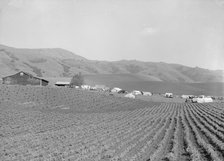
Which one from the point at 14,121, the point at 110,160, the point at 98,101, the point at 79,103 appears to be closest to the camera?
the point at 110,160

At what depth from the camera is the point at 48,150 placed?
73.4ft

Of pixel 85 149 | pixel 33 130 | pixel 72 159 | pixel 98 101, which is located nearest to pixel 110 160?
pixel 72 159

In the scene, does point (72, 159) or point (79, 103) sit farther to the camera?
point (79, 103)

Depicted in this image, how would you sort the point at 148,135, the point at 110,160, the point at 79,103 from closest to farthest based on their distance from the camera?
the point at 110,160 → the point at 148,135 → the point at 79,103

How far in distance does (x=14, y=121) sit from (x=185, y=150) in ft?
91.3

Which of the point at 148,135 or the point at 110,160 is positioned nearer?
the point at 110,160

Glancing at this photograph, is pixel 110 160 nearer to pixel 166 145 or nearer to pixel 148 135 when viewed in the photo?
pixel 166 145

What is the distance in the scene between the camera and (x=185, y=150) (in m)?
21.8

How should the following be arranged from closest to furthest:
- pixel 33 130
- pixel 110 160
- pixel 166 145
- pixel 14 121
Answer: pixel 110 160 < pixel 166 145 < pixel 33 130 < pixel 14 121

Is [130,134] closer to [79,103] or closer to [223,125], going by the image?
[223,125]

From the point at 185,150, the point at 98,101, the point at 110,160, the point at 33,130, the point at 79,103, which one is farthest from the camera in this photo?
the point at 98,101

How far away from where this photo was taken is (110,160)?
18.5 meters

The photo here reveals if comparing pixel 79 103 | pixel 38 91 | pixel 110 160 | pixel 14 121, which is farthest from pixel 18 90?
pixel 110 160

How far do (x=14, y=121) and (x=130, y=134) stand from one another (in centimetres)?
1934
